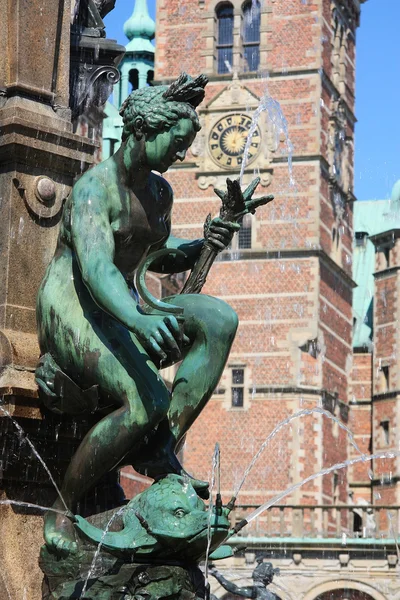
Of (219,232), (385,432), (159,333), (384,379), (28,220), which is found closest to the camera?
(159,333)

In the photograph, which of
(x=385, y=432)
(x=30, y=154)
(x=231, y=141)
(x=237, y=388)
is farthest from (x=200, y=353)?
(x=385, y=432)

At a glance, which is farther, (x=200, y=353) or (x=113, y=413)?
(x=200, y=353)

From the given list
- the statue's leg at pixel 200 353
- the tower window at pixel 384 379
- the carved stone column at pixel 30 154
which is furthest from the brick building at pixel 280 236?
the statue's leg at pixel 200 353

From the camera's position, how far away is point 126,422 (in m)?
3.90

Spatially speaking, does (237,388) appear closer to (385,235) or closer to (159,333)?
(385,235)

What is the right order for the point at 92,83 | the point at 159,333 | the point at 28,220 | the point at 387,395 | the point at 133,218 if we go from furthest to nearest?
the point at 387,395, the point at 92,83, the point at 28,220, the point at 133,218, the point at 159,333

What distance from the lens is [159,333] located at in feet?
12.2

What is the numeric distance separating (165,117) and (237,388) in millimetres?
33138

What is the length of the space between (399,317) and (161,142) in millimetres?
40010

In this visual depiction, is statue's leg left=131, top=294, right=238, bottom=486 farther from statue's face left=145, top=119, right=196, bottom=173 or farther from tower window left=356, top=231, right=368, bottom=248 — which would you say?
tower window left=356, top=231, right=368, bottom=248

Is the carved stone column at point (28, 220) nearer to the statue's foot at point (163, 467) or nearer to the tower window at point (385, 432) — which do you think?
the statue's foot at point (163, 467)

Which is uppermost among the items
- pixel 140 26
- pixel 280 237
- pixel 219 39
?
pixel 140 26

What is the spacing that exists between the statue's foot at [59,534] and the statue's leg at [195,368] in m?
0.26

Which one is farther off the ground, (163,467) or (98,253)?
(98,253)
